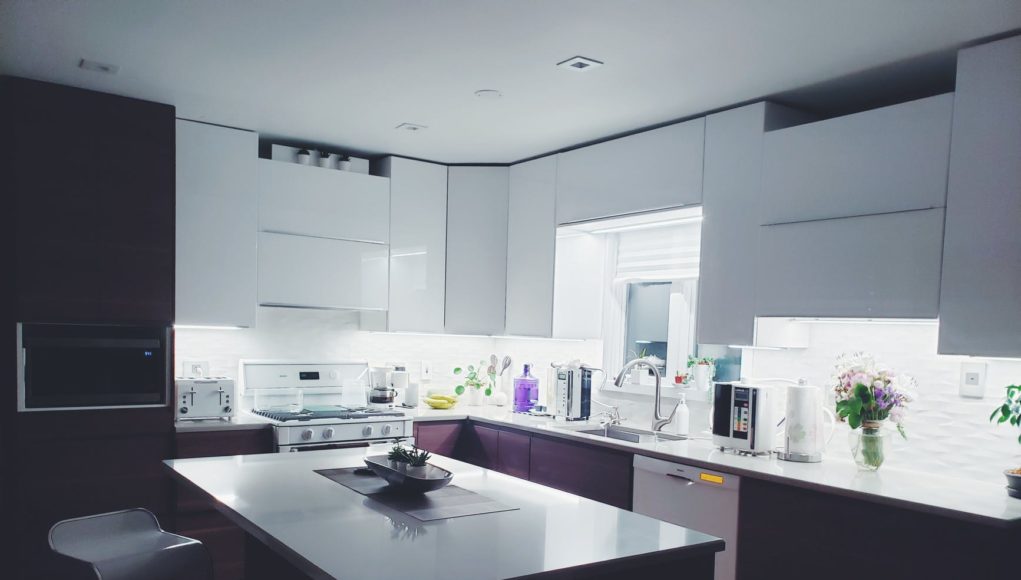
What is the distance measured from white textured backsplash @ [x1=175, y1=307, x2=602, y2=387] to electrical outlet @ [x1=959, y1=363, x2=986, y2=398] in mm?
2169

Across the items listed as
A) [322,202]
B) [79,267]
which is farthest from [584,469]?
[79,267]

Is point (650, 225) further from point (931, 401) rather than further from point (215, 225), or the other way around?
point (215, 225)

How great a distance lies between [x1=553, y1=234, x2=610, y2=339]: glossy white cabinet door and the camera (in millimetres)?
4438

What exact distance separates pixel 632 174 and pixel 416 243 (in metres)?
1.57

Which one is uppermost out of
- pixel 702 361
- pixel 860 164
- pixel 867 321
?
pixel 860 164

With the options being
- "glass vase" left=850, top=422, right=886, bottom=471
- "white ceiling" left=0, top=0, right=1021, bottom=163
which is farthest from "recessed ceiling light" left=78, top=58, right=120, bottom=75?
"glass vase" left=850, top=422, right=886, bottom=471

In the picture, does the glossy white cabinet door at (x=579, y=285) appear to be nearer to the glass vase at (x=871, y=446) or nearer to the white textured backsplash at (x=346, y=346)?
the white textured backsplash at (x=346, y=346)

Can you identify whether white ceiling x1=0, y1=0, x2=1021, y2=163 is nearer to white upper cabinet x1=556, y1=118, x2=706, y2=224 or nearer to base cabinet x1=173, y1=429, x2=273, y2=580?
white upper cabinet x1=556, y1=118, x2=706, y2=224

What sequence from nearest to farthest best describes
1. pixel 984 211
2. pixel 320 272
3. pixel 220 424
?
pixel 984 211
pixel 220 424
pixel 320 272

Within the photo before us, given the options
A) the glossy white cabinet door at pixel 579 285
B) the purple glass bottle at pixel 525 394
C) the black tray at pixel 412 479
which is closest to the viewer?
the black tray at pixel 412 479

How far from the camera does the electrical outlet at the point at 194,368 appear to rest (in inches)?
162

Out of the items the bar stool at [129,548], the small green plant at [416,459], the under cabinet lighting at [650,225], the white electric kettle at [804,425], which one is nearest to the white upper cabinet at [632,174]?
the under cabinet lighting at [650,225]

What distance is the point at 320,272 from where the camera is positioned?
4336 millimetres

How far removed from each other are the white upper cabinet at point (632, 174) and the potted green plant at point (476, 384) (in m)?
1.35
